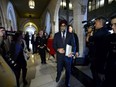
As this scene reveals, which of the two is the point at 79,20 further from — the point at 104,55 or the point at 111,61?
the point at 111,61

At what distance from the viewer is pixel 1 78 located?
6.38 feet

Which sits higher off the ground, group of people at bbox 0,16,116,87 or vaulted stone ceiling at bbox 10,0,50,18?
vaulted stone ceiling at bbox 10,0,50,18

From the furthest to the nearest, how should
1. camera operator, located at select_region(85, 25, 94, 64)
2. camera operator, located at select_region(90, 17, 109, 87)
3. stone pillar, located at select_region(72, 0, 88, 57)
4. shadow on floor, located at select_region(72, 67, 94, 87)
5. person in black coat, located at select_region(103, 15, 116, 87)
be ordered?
stone pillar, located at select_region(72, 0, 88, 57)
shadow on floor, located at select_region(72, 67, 94, 87)
camera operator, located at select_region(85, 25, 94, 64)
camera operator, located at select_region(90, 17, 109, 87)
person in black coat, located at select_region(103, 15, 116, 87)

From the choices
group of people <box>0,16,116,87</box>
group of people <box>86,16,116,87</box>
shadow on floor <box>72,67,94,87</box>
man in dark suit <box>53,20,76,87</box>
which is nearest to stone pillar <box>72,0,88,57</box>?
shadow on floor <box>72,67,94,87</box>

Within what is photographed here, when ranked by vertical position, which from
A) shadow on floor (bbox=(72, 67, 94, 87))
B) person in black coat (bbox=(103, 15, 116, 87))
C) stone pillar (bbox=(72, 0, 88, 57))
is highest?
stone pillar (bbox=(72, 0, 88, 57))

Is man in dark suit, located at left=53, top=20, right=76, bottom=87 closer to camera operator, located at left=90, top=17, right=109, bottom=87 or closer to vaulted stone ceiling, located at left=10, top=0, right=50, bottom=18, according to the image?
camera operator, located at left=90, top=17, right=109, bottom=87

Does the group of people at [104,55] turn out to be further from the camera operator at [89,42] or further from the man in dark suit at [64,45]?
the man in dark suit at [64,45]

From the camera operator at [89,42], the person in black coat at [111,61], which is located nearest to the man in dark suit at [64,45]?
the camera operator at [89,42]

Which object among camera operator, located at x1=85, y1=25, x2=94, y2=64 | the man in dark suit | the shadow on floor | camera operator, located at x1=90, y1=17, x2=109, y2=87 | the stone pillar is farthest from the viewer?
the stone pillar

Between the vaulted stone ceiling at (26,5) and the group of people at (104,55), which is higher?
the vaulted stone ceiling at (26,5)

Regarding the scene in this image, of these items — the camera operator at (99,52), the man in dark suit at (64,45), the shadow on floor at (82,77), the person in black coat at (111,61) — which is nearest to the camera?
the person in black coat at (111,61)

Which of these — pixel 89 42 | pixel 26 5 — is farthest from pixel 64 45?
pixel 26 5

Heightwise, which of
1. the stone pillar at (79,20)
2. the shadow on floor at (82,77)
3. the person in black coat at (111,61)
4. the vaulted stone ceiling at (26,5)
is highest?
the vaulted stone ceiling at (26,5)

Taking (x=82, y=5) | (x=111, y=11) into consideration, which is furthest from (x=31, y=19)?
(x=82, y=5)
